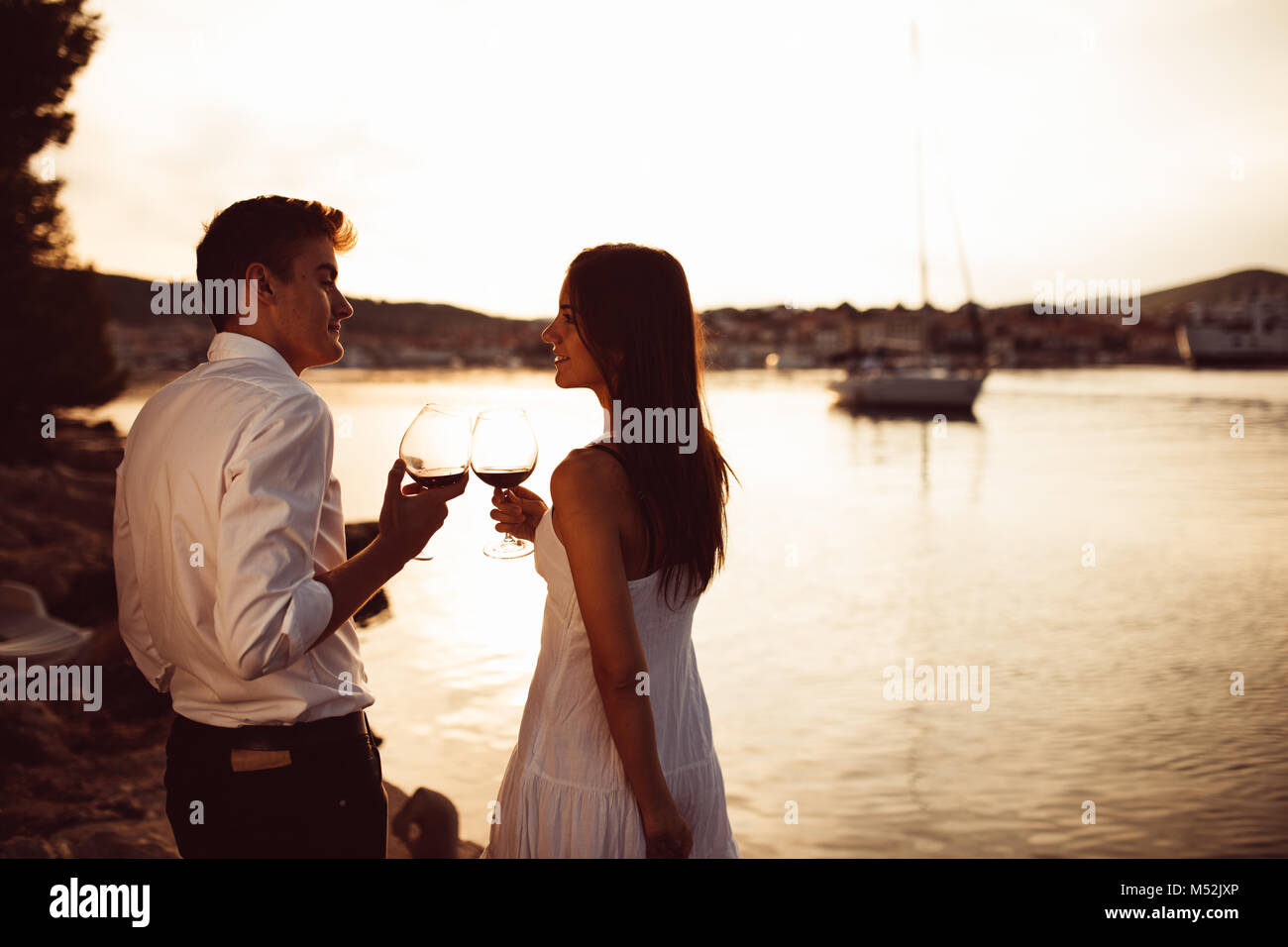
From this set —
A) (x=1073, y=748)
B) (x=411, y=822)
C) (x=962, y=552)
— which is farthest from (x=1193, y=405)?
(x=411, y=822)

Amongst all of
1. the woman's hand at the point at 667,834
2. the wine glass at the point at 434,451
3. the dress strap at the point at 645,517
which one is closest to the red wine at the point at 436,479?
the wine glass at the point at 434,451

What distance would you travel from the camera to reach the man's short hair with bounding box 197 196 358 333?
1759 millimetres

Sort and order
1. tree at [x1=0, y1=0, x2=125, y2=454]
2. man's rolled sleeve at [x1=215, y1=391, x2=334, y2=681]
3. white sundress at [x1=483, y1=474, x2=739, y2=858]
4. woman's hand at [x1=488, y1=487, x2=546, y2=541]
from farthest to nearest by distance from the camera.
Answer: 1. tree at [x1=0, y1=0, x2=125, y2=454]
2. woman's hand at [x1=488, y1=487, x2=546, y2=541]
3. white sundress at [x1=483, y1=474, x2=739, y2=858]
4. man's rolled sleeve at [x1=215, y1=391, x2=334, y2=681]

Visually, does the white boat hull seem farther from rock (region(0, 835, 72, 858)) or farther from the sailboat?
rock (region(0, 835, 72, 858))

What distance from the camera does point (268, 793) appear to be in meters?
1.74

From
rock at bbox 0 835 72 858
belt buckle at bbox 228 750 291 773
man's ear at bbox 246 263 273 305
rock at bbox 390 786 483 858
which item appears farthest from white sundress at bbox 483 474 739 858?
rock at bbox 0 835 72 858

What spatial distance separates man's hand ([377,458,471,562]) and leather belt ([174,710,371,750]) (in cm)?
30

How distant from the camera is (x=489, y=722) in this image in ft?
26.1

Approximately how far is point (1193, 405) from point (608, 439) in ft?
203

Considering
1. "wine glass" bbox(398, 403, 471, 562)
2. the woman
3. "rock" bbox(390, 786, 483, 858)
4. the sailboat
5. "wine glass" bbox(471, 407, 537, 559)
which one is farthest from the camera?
the sailboat

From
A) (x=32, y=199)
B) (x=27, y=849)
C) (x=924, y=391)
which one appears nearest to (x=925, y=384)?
(x=924, y=391)

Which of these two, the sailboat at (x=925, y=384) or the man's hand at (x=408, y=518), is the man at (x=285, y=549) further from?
the sailboat at (x=925, y=384)

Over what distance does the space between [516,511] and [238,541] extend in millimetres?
738
